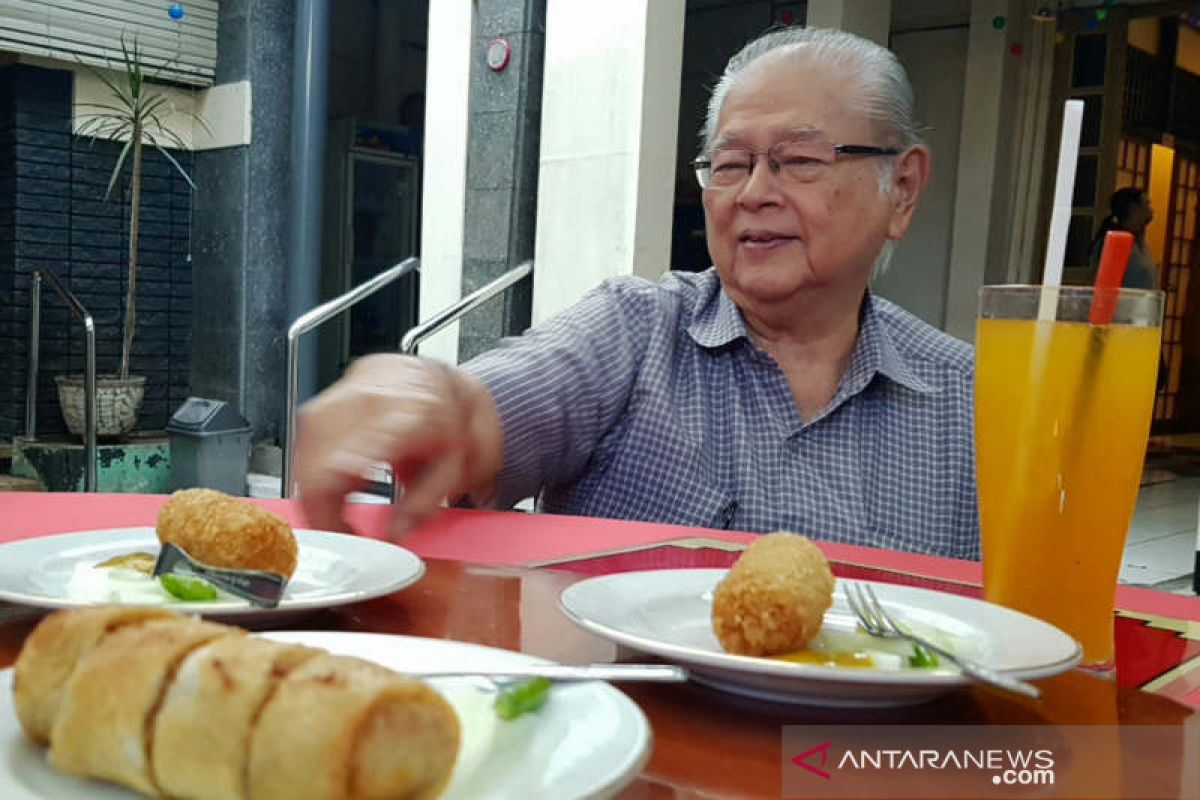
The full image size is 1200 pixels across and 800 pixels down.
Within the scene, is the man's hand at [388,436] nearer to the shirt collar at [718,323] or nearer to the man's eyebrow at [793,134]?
the shirt collar at [718,323]

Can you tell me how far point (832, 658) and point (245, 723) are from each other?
0.43 meters

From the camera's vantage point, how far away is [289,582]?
0.93 metres

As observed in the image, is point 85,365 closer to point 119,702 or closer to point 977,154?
point 977,154

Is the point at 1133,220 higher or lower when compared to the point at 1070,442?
higher

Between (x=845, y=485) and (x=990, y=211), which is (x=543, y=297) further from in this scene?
(x=845, y=485)

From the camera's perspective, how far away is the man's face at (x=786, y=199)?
1845 mm

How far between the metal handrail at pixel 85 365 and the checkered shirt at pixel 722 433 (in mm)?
3790

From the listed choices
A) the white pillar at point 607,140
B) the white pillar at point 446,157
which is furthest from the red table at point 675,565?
the white pillar at point 446,157

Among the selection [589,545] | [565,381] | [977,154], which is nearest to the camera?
[589,545]

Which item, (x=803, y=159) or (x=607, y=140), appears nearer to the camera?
(x=803, y=159)

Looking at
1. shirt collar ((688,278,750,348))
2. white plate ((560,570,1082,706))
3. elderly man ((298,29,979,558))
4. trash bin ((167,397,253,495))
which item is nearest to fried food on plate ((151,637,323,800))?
white plate ((560,570,1082,706))

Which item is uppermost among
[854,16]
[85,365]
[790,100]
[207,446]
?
[854,16]

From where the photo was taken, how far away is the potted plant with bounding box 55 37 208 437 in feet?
20.6

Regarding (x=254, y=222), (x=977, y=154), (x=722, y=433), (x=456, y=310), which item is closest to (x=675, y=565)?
(x=722, y=433)
